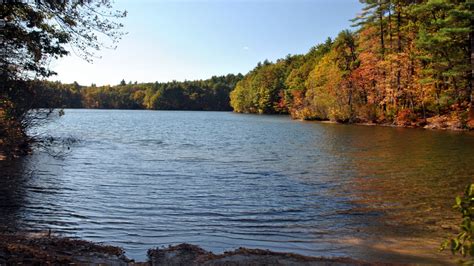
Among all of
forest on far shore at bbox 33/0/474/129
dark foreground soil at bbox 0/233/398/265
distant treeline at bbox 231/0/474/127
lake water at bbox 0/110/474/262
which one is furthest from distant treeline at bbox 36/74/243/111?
dark foreground soil at bbox 0/233/398/265

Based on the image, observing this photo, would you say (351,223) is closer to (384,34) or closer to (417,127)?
(417,127)

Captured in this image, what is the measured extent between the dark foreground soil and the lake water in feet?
2.16

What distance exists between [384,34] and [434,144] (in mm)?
30069

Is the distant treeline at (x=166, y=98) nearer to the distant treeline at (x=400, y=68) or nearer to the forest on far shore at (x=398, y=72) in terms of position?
the forest on far shore at (x=398, y=72)

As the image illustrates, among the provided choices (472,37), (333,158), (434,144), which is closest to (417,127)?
(472,37)

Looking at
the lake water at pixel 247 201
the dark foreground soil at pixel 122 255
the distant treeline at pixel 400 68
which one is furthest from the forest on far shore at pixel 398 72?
the dark foreground soil at pixel 122 255

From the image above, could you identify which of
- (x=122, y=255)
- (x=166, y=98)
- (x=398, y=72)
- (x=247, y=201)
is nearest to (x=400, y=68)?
(x=398, y=72)

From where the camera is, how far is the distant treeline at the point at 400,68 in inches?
1533

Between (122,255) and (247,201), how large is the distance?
556cm

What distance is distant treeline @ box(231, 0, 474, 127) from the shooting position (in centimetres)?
3894

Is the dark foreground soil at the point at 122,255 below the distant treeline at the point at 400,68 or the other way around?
below

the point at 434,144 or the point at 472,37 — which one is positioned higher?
the point at 472,37

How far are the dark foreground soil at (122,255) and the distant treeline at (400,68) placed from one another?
35.8 m

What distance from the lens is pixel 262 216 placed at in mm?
10227
